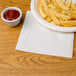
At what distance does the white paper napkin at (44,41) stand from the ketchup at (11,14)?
0.09 meters

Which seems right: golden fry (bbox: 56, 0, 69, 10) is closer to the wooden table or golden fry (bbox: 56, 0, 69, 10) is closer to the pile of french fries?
the pile of french fries

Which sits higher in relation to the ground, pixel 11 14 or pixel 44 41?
pixel 11 14

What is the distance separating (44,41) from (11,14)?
294 millimetres

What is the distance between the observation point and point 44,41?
2.70ft

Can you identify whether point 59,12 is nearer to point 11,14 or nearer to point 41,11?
point 41,11

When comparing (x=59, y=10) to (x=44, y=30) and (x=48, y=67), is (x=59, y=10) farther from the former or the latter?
(x=48, y=67)

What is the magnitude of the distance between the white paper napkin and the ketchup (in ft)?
0.29

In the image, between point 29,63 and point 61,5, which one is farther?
point 61,5

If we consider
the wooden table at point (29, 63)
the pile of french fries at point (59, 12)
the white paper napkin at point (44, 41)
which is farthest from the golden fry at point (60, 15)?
the wooden table at point (29, 63)

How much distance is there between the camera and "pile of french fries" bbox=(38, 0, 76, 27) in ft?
2.67

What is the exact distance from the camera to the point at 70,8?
0.89m

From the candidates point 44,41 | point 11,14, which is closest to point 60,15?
point 44,41

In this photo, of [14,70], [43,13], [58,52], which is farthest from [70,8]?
[14,70]

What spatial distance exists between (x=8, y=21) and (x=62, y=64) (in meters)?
0.44
